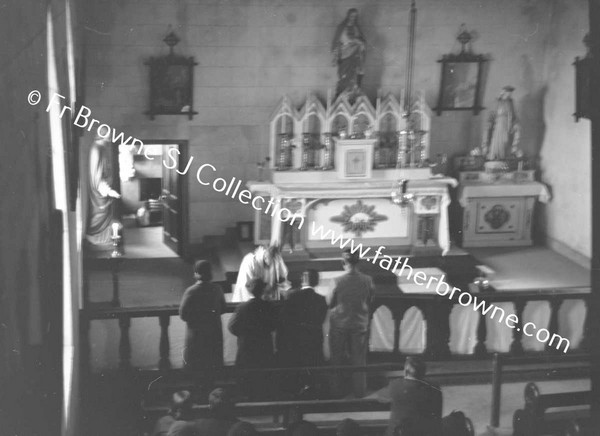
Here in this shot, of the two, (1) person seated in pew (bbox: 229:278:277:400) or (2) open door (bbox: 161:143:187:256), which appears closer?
(1) person seated in pew (bbox: 229:278:277:400)

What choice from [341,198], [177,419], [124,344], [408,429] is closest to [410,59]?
[341,198]

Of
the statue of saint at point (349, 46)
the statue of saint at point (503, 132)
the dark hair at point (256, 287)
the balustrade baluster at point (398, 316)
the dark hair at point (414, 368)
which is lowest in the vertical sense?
the dark hair at point (414, 368)

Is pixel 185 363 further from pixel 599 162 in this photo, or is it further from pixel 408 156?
A: pixel 599 162

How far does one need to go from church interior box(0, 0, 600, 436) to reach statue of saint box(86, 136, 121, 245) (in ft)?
0.05

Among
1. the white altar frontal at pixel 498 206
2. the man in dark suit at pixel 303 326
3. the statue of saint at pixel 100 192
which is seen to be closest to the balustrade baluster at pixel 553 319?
the white altar frontal at pixel 498 206

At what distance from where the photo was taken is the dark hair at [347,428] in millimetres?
4383

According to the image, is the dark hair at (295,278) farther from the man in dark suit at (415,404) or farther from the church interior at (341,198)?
the man in dark suit at (415,404)

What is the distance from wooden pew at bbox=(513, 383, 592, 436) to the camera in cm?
434

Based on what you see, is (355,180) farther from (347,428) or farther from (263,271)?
(347,428)

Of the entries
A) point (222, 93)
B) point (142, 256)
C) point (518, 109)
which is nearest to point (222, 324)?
point (142, 256)

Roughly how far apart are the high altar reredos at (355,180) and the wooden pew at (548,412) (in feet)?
5.16

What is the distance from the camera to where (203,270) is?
15.9 ft

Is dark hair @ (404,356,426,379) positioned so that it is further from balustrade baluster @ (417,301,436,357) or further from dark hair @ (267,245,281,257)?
dark hair @ (267,245,281,257)

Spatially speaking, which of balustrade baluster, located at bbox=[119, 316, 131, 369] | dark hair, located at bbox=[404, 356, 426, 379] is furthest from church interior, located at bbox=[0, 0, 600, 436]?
dark hair, located at bbox=[404, 356, 426, 379]
